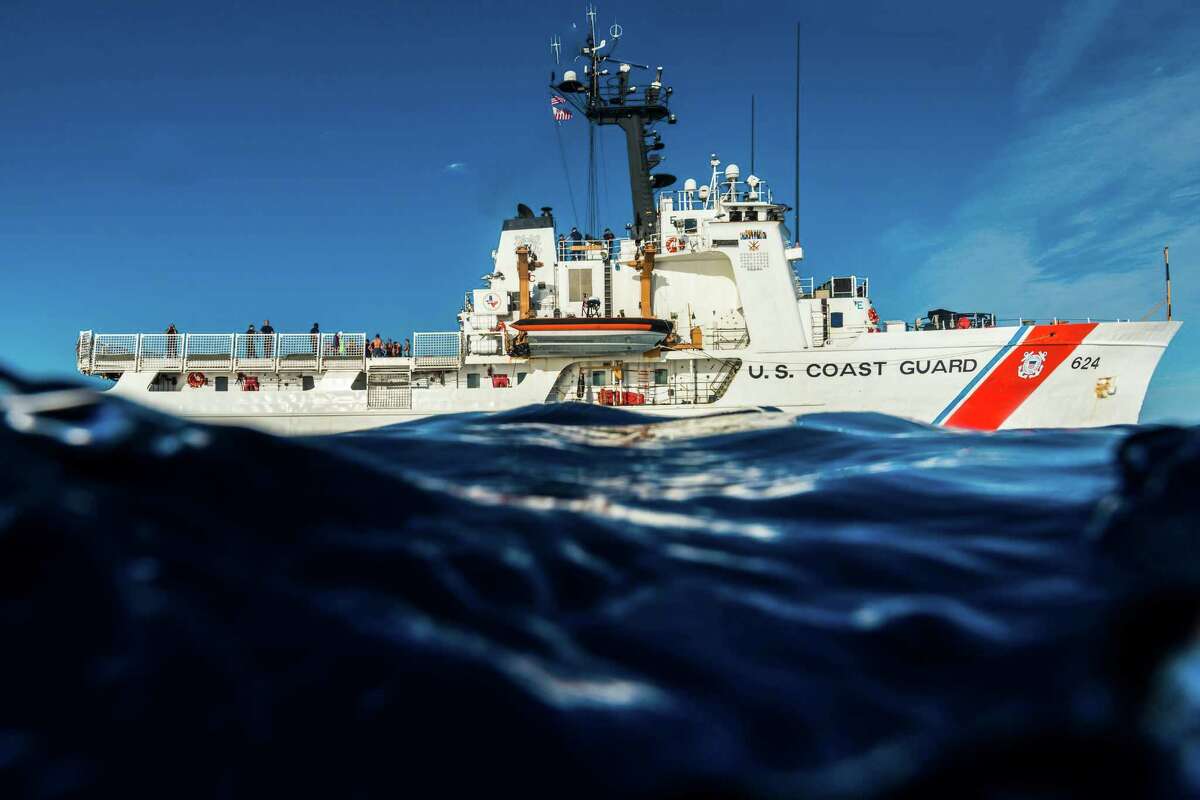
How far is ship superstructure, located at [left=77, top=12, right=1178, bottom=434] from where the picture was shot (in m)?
16.0

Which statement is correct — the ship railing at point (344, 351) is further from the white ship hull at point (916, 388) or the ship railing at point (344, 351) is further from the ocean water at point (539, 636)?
the ocean water at point (539, 636)

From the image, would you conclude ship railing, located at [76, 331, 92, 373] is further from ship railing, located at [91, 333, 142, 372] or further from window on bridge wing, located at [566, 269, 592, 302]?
window on bridge wing, located at [566, 269, 592, 302]

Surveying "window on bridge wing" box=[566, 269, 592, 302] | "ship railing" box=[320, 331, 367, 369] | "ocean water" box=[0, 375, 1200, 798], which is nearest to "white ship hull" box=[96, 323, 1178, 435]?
"ship railing" box=[320, 331, 367, 369]

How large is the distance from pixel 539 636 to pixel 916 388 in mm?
17027

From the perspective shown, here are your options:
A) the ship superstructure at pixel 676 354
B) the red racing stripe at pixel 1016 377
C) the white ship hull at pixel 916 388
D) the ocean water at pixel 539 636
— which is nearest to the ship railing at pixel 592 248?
the ship superstructure at pixel 676 354

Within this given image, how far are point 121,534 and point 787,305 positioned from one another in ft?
57.5

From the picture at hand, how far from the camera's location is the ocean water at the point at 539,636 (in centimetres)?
130

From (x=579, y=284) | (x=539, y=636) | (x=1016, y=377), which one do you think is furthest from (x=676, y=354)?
(x=539, y=636)

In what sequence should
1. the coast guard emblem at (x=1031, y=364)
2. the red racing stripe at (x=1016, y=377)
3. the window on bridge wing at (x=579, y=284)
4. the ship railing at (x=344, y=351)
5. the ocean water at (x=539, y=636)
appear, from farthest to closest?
the window on bridge wing at (x=579, y=284)
the ship railing at (x=344, y=351)
the coast guard emblem at (x=1031, y=364)
the red racing stripe at (x=1016, y=377)
the ocean water at (x=539, y=636)

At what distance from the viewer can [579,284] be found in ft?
63.7

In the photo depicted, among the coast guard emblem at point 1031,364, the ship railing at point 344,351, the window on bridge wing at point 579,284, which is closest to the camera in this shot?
the coast guard emblem at point 1031,364

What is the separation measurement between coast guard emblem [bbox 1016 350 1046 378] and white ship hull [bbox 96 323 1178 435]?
3cm

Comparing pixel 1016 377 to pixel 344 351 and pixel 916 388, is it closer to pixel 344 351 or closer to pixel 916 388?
pixel 916 388

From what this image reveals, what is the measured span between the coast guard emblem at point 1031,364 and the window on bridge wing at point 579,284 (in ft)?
39.3
